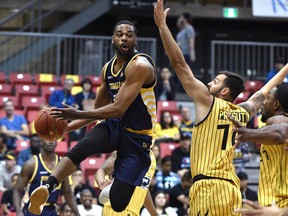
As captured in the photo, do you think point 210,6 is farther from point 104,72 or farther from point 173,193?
point 104,72

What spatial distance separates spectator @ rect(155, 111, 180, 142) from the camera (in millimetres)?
16391

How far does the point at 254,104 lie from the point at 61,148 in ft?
23.6

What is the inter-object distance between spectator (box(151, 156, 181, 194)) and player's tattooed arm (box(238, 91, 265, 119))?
5.94 m

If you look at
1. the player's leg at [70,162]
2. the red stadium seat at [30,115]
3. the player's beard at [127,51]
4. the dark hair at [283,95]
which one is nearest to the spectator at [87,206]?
the red stadium seat at [30,115]

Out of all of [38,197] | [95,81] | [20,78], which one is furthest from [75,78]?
[38,197]

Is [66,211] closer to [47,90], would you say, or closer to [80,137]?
[80,137]

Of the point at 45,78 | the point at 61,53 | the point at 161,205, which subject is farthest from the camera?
the point at 61,53

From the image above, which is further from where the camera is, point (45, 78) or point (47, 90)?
point (45, 78)

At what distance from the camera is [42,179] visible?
11.2 meters

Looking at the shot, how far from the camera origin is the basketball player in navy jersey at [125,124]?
8.30 m

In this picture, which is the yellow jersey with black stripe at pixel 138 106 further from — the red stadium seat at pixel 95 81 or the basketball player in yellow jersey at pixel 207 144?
the red stadium seat at pixel 95 81

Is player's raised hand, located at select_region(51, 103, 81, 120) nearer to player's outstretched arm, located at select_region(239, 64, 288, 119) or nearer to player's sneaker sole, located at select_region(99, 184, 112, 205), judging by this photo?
player's sneaker sole, located at select_region(99, 184, 112, 205)

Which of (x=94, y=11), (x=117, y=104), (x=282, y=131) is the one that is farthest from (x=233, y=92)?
(x=94, y=11)

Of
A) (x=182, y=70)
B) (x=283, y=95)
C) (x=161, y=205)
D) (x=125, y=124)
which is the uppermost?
(x=182, y=70)
